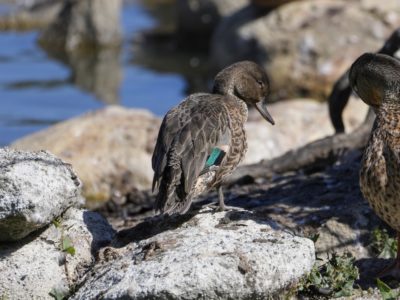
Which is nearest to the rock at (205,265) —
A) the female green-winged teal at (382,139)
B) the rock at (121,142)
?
the female green-winged teal at (382,139)

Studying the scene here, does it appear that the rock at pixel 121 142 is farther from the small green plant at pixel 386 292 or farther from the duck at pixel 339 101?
the small green plant at pixel 386 292

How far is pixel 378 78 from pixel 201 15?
13.2 meters

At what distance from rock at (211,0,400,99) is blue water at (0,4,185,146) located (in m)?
1.40

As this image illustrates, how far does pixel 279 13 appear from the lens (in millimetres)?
15656

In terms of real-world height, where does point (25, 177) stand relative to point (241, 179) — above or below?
above

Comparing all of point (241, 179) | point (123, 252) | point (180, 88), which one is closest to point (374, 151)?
point (123, 252)

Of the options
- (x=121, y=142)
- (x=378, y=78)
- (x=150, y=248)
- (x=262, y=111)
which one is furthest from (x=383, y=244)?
(x=121, y=142)

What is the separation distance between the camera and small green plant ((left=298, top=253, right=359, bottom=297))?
5.94m

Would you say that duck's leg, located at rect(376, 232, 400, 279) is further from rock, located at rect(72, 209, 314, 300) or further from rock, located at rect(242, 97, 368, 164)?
rock, located at rect(242, 97, 368, 164)

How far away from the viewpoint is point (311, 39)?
1508 cm

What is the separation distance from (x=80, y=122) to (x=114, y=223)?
3.14 meters

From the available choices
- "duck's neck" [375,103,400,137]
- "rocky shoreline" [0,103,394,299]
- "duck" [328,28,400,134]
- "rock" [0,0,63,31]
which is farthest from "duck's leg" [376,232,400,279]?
"rock" [0,0,63,31]

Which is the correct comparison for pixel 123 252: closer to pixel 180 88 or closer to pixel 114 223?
pixel 114 223

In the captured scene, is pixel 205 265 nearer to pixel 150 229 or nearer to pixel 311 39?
pixel 150 229
